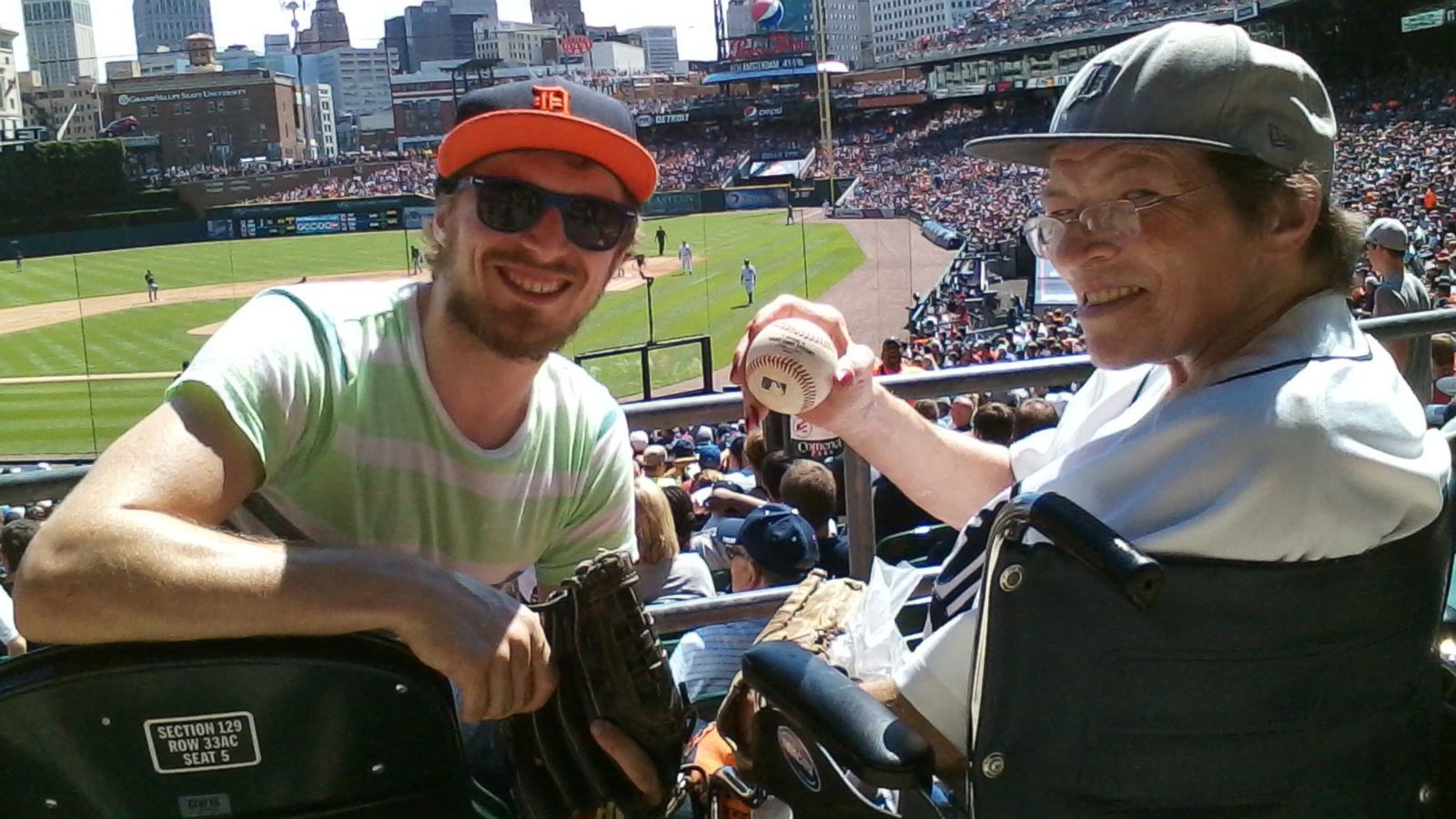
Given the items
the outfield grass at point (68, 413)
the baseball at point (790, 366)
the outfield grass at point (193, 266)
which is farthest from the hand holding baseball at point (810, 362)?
the outfield grass at point (193, 266)

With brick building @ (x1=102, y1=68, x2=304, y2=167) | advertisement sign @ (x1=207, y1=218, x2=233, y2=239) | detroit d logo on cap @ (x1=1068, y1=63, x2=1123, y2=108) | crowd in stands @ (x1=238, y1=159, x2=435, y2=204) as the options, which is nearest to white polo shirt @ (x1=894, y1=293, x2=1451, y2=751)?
detroit d logo on cap @ (x1=1068, y1=63, x2=1123, y2=108)

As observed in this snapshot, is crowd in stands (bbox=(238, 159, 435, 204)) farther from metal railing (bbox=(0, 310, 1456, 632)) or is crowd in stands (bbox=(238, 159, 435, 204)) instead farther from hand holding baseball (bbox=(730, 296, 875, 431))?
hand holding baseball (bbox=(730, 296, 875, 431))

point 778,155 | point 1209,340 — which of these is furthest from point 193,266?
point 1209,340

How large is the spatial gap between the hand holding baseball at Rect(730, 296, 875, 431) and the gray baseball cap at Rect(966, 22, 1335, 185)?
66 centimetres

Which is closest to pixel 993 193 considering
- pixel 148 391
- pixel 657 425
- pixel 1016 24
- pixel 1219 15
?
pixel 1219 15

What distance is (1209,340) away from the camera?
5.62 ft

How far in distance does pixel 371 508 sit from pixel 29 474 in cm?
109

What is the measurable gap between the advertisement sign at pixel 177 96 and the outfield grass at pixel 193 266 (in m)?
16.1

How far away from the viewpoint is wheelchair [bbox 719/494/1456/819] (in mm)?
1336

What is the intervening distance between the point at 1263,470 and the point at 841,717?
56 centimetres

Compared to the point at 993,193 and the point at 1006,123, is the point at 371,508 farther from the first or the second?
the point at 1006,123

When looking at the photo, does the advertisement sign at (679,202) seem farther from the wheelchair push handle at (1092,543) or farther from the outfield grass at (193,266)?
the wheelchair push handle at (1092,543)

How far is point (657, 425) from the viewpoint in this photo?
3100mm

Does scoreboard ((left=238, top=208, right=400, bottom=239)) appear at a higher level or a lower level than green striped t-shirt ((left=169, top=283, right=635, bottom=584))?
higher
